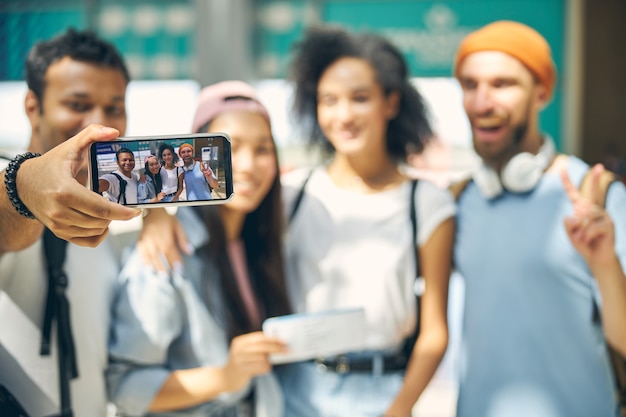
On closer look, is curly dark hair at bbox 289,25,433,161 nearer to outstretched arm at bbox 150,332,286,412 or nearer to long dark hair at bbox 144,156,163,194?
outstretched arm at bbox 150,332,286,412

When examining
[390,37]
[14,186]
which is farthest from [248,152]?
[390,37]

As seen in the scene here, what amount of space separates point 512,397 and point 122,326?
134 centimetres

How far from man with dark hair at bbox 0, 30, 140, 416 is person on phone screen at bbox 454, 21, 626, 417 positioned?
1254 millimetres

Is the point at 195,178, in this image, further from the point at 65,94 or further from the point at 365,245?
the point at 365,245

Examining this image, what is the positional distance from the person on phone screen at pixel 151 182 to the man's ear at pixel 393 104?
1.32 m

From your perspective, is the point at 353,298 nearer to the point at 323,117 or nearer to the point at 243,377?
the point at 243,377

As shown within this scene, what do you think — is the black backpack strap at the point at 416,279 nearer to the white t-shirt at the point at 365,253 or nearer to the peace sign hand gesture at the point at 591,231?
the white t-shirt at the point at 365,253

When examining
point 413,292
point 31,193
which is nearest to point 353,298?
point 413,292

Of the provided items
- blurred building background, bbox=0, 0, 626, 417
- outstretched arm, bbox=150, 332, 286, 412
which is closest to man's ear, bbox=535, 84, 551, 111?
outstretched arm, bbox=150, 332, 286, 412

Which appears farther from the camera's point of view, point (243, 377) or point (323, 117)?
point (323, 117)

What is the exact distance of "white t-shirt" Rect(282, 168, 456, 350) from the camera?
2.37 m

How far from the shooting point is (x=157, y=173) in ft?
4.69

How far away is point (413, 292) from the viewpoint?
2.40m

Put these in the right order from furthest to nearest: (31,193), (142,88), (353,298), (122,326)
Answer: (142,88)
(353,298)
(122,326)
(31,193)
